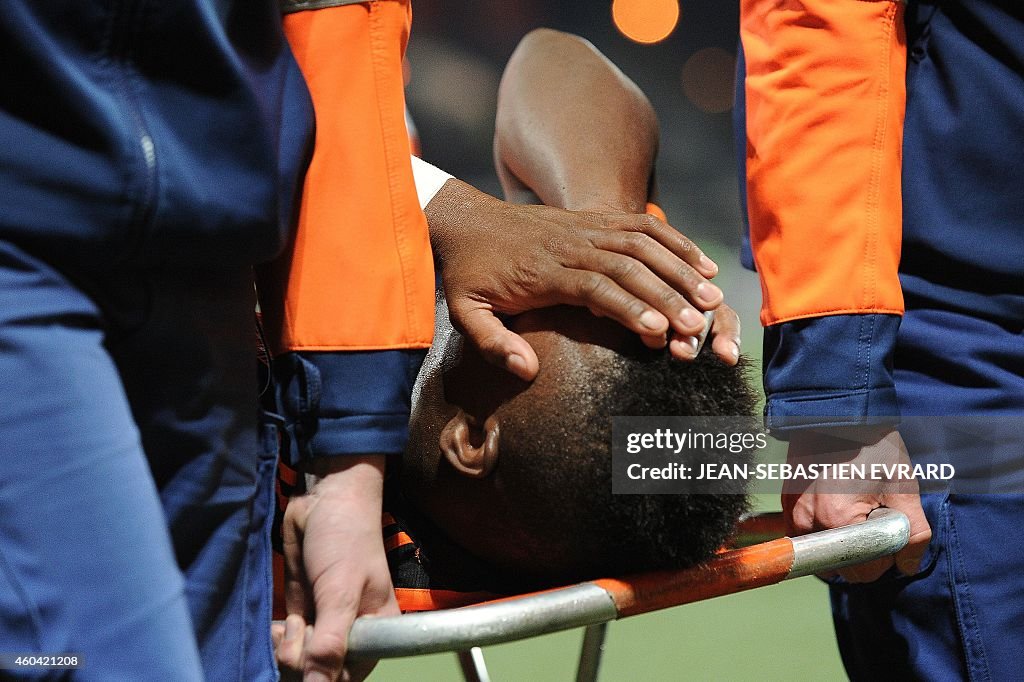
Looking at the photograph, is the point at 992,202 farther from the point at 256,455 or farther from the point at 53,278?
the point at 53,278

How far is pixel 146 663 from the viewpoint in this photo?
68 cm

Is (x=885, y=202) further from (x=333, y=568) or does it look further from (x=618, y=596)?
A: (x=333, y=568)

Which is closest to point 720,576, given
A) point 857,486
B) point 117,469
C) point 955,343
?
point 857,486

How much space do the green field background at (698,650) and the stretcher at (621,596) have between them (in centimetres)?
102

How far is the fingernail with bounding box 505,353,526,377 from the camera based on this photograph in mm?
1069

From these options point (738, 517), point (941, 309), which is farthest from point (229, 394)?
point (941, 309)

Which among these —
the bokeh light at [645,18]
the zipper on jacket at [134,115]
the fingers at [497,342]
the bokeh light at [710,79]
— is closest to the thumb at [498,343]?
the fingers at [497,342]

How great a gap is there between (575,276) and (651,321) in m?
0.10

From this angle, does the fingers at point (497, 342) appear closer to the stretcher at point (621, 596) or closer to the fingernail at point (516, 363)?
the fingernail at point (516, 363)

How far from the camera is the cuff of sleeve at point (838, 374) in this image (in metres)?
1.15

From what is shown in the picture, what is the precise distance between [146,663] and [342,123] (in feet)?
1.68

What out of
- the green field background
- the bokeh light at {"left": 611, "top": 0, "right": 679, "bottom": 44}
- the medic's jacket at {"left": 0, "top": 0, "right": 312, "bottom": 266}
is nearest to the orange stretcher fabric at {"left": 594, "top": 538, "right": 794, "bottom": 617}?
the medic's jacket at {"left": 0, "top": 0, "right": 312, "bottom": 266}

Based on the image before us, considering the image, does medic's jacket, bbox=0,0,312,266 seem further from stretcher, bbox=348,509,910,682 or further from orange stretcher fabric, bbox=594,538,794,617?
orange stretcher fabric, bbox=594,538,794,617

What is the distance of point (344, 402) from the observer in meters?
0.94
